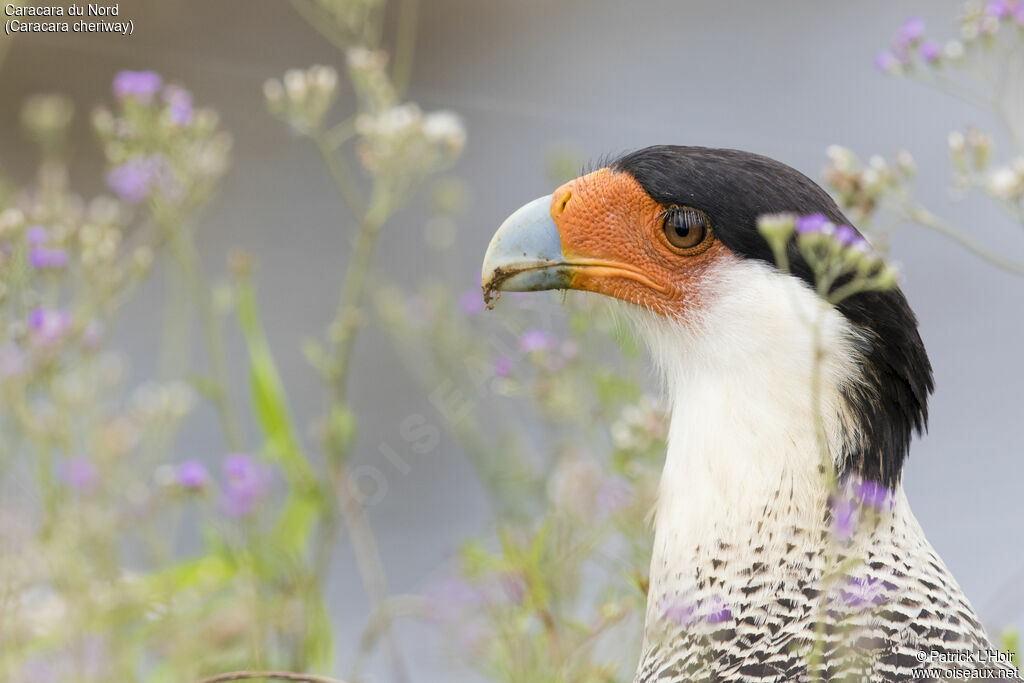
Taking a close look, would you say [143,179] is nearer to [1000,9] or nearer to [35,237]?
[35,237]

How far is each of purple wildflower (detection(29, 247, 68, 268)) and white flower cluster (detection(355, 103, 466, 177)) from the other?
78 cm

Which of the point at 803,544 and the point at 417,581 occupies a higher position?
the point at 803,544

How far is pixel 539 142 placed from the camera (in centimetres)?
895

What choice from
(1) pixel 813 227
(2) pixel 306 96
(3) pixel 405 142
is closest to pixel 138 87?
(2) pixel 306 96

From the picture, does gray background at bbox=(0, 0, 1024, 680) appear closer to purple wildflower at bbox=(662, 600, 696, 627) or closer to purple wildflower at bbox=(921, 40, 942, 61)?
purple wildflower at bbox=(662, 600, 696, 627)

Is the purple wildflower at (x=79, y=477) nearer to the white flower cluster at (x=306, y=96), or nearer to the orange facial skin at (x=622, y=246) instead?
the white flower cluster at (x=306, y=96)

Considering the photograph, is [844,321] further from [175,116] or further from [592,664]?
[175,116]

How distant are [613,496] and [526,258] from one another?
65 centimetres

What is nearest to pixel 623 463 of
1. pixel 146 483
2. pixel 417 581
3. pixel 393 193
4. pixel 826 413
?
pixel 826 413

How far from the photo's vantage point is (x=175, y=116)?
3.15 m

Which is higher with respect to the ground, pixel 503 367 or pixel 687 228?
pixel 687 228

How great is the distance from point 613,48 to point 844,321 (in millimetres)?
8073

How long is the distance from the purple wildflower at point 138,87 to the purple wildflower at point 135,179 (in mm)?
159

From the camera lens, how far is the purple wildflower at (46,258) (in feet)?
9.37
